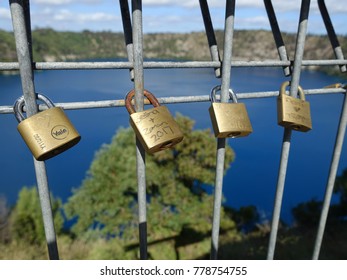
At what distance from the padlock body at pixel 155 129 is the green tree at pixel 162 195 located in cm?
894

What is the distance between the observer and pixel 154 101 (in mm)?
841

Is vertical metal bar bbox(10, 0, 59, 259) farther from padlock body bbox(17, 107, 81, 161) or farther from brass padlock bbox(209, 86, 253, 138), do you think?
brass padlock bbox(209, 86, 253, 138)

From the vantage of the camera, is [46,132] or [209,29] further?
[209,29]

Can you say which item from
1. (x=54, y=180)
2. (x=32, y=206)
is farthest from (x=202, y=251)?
(x=54, y=180)

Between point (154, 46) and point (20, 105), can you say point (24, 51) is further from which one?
point (154, 46)

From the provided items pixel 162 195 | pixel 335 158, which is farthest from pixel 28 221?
pixel 335 158

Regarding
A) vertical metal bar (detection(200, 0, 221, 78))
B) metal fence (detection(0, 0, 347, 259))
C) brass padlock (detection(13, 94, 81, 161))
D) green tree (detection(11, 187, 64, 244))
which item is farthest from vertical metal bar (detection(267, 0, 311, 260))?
green tree (detection(11, 187, 64, 244))

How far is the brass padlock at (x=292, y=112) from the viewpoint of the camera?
98 cm

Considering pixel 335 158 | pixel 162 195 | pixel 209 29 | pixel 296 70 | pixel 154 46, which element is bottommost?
pixel 162 195

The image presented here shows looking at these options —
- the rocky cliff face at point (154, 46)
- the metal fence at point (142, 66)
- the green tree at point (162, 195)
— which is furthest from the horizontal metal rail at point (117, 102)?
the rocky cliff face at point (154, 46)

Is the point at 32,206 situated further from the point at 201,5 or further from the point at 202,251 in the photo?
the point at 201,5

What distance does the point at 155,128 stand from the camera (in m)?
0.78

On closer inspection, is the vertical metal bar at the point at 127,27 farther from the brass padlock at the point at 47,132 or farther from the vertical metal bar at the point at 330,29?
the vertical metal bar at the point at 330,29

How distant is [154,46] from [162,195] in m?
29.9
